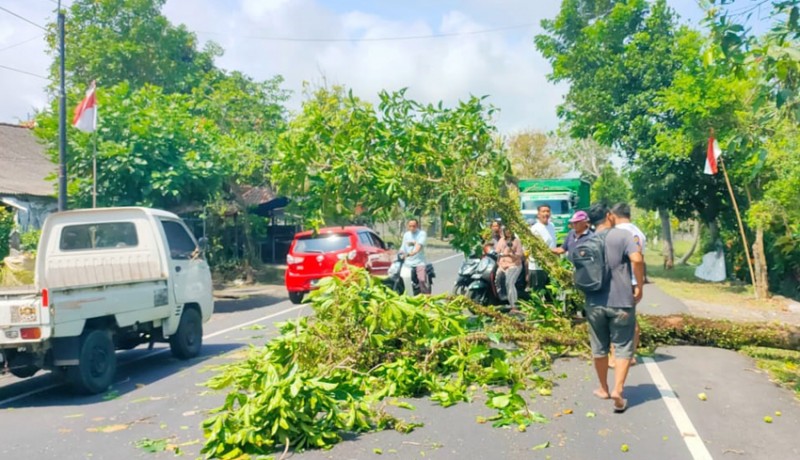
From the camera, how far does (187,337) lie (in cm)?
1032

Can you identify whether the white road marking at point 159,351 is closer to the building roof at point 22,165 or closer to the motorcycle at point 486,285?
the motorcycle at point 486,285

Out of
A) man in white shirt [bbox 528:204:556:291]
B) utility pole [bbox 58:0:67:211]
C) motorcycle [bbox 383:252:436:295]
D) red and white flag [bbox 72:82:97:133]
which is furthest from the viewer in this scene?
red and white flag [bbox 72:82:97:133]

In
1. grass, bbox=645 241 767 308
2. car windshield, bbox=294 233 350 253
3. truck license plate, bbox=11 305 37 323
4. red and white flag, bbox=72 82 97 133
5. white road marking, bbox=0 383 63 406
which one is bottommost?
white road marking, bbox=0 383 63 406

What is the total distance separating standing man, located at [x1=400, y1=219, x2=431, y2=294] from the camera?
1298 cm

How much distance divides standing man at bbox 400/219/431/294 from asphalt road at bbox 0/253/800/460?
14.8 feet

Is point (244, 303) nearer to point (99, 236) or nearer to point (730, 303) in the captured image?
point (99, 236)

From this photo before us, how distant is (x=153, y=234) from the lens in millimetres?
9844

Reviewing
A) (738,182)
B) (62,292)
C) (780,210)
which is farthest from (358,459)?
(738,182)

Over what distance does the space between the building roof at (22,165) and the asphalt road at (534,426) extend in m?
17.7

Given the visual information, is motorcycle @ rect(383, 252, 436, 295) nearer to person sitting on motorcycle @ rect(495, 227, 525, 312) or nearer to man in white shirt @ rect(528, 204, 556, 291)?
person sitting on motorcycle @ rect(495, 227, 525, 312)

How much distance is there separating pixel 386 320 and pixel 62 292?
11.5 feet

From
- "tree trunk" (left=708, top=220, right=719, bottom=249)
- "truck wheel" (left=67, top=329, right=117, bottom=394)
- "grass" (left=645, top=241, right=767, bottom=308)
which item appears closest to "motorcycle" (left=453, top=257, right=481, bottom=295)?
"truck wheel" (left=67, top=329, right=117, bottom=394)

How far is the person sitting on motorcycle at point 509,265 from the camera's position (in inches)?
461

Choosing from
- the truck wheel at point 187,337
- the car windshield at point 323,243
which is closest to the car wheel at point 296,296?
the car windshield at point 323,243
